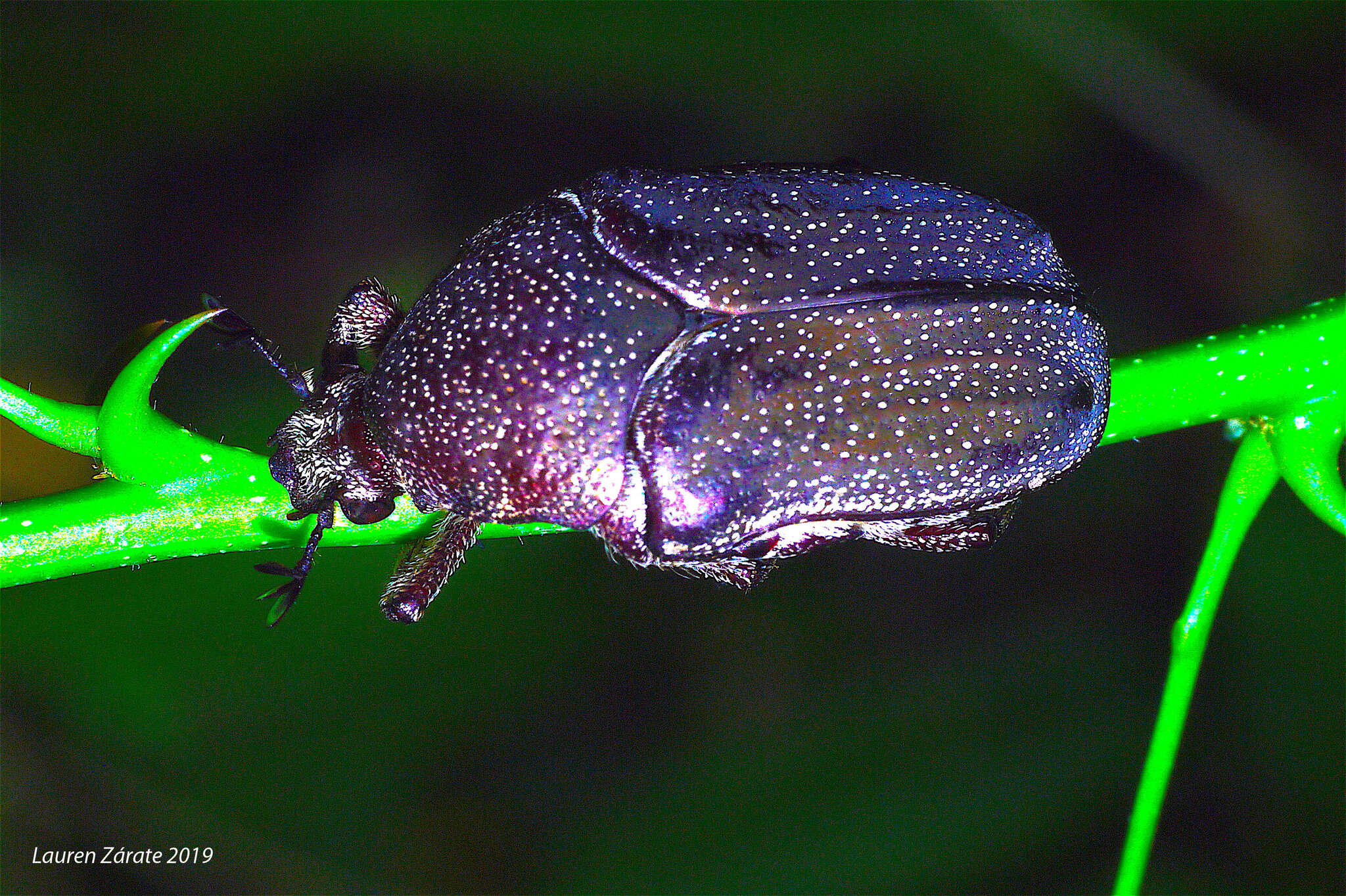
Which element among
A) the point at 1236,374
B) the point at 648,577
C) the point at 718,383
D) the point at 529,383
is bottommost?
the point at 648,577

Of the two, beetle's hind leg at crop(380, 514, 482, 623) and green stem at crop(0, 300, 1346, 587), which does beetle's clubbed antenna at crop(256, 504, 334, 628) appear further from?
beetle's hind leg at crop(380, 514, 482, 623)

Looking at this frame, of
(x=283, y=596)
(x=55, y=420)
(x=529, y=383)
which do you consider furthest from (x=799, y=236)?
(x=55, y=420)

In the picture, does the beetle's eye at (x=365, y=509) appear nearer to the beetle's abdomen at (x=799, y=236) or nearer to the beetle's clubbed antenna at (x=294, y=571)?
the beetle's clubbed antenna at (x=294, y=571)

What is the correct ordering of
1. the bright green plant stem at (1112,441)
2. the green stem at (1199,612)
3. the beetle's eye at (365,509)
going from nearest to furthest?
the bright green plant stem at (1112,441), the green stem at (1199,612), the beetle's eye at (365,509)

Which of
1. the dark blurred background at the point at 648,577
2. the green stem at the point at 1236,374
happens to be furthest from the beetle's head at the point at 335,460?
the green stem at the point at 1236,374

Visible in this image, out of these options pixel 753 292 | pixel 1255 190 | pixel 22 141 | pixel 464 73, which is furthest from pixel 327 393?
pixel 1255 190

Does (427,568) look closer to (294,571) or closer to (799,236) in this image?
(294,571)

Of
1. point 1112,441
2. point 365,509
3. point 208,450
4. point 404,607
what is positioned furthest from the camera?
point 1112,441
